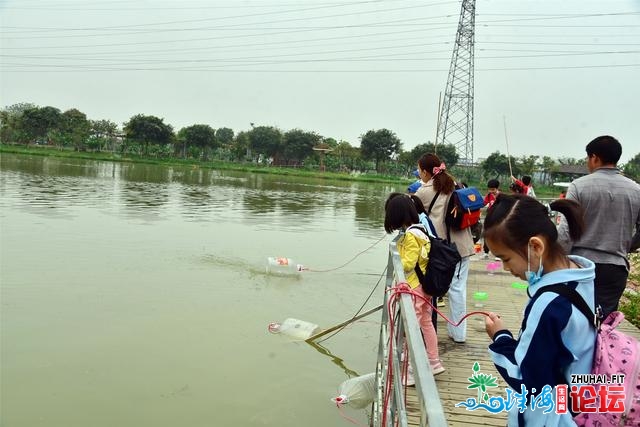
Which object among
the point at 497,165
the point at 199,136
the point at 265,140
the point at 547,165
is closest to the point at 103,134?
the point at 199,136

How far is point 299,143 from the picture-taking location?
66375mm

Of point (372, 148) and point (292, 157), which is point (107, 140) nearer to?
point (292, 157)

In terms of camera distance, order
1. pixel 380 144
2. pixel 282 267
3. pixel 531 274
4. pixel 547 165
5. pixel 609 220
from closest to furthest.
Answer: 1. pixel 531 274
2. pixel 609 220
3. pixel 282 267
4. pixel 547 165
5. pixel 380 144

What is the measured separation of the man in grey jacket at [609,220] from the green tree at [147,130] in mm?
62298

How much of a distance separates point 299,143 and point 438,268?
2509 inches

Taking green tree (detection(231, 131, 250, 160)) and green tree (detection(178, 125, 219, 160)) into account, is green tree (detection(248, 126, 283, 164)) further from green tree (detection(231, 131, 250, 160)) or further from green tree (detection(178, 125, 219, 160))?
green tree (detection(178, 125, 219, 160))

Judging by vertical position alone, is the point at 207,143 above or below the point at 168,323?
above

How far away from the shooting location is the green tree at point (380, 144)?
62062 mm

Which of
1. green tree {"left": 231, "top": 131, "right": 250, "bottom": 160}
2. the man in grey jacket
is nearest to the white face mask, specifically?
the man in grey jacket

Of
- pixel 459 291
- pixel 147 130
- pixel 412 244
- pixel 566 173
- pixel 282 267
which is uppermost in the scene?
pixel 147 130

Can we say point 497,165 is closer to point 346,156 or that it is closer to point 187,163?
point 346,156

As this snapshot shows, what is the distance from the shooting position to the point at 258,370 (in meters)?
4.88

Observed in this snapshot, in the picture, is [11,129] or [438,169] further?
[11,129]

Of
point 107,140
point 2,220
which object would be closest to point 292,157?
point 107,140
